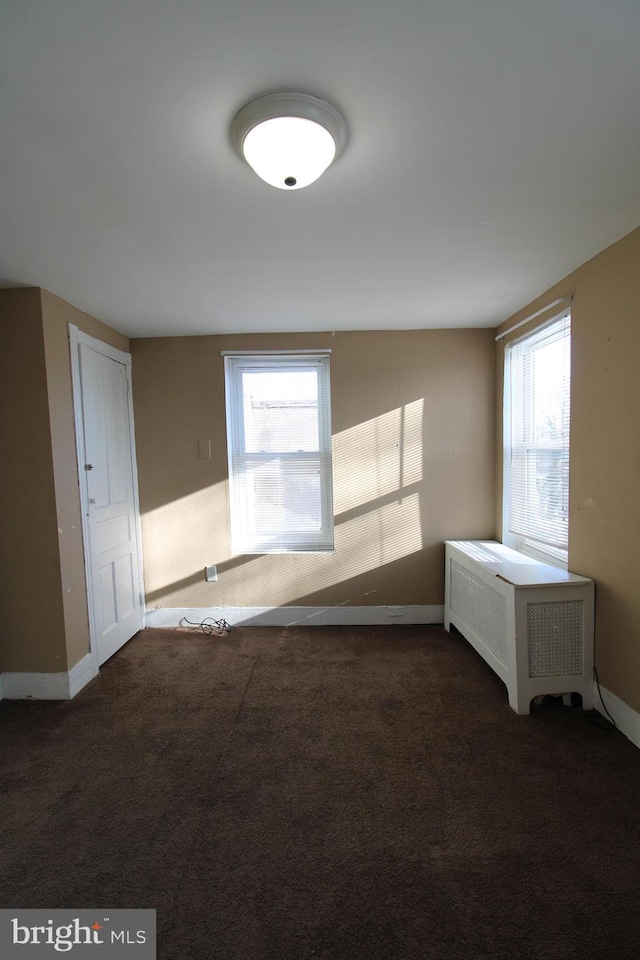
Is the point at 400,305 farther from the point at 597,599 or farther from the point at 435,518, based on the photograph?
the point at 597,599

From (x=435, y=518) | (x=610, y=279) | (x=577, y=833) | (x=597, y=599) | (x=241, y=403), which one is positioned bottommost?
(x=577, y=833)

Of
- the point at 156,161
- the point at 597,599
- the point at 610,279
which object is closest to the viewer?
the point at 156,161

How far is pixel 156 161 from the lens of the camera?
4.31ft

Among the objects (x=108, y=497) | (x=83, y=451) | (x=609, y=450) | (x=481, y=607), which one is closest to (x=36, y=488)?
(x=83, y=451)

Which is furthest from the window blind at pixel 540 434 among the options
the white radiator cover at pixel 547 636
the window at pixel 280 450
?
the window at pixel 280 450

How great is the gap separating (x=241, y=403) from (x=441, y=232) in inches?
78.7

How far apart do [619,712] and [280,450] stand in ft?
8.71

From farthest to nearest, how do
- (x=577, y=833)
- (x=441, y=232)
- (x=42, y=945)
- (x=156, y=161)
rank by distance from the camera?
(x=441, y=232), (x=577, y=833), (x=156, y=161), (x=42, y=945)

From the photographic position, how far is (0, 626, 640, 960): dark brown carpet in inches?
47.0

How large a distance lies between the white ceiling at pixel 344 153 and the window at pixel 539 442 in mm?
521

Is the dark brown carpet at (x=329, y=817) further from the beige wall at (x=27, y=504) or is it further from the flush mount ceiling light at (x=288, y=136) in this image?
the flush mount ceiling light at (x=288, y=136)

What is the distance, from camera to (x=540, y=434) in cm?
271

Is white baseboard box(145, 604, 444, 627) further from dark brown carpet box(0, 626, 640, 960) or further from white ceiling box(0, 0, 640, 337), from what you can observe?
white ceiling box(0, 0, 640, 337)

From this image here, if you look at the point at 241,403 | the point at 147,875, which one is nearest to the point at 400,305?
the point at 241,403
